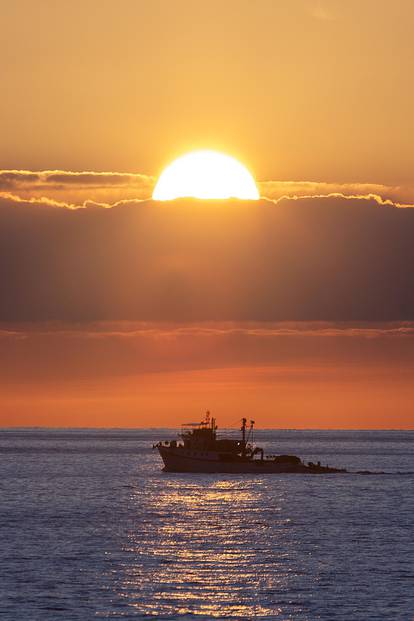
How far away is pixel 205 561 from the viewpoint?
10125cm

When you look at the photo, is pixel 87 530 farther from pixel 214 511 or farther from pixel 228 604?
pixel 228 604

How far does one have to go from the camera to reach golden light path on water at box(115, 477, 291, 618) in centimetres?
8038

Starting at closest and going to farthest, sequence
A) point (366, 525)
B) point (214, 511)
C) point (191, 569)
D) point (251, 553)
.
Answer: point (191, 569) → point (251, 553) → point (366, 525) → point (214, 511)

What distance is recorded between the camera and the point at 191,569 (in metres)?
96.1

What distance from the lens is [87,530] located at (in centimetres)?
12962

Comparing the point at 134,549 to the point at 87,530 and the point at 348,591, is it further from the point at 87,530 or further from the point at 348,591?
the point at 348,591

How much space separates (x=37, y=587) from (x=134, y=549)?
25.4 m

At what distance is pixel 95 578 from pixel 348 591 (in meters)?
19.1

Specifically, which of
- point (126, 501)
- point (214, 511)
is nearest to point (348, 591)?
point (214, 511)

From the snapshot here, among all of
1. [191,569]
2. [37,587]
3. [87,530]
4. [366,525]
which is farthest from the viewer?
[366,525]

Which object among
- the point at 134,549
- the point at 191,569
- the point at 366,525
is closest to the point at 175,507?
the point at 366,525

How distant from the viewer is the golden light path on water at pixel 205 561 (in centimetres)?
8038

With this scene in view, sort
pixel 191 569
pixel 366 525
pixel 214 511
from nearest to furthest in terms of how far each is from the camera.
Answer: pixel 191 569
pixel 366 525
pixel 214 511

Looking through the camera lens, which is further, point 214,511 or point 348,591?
point 214,511
